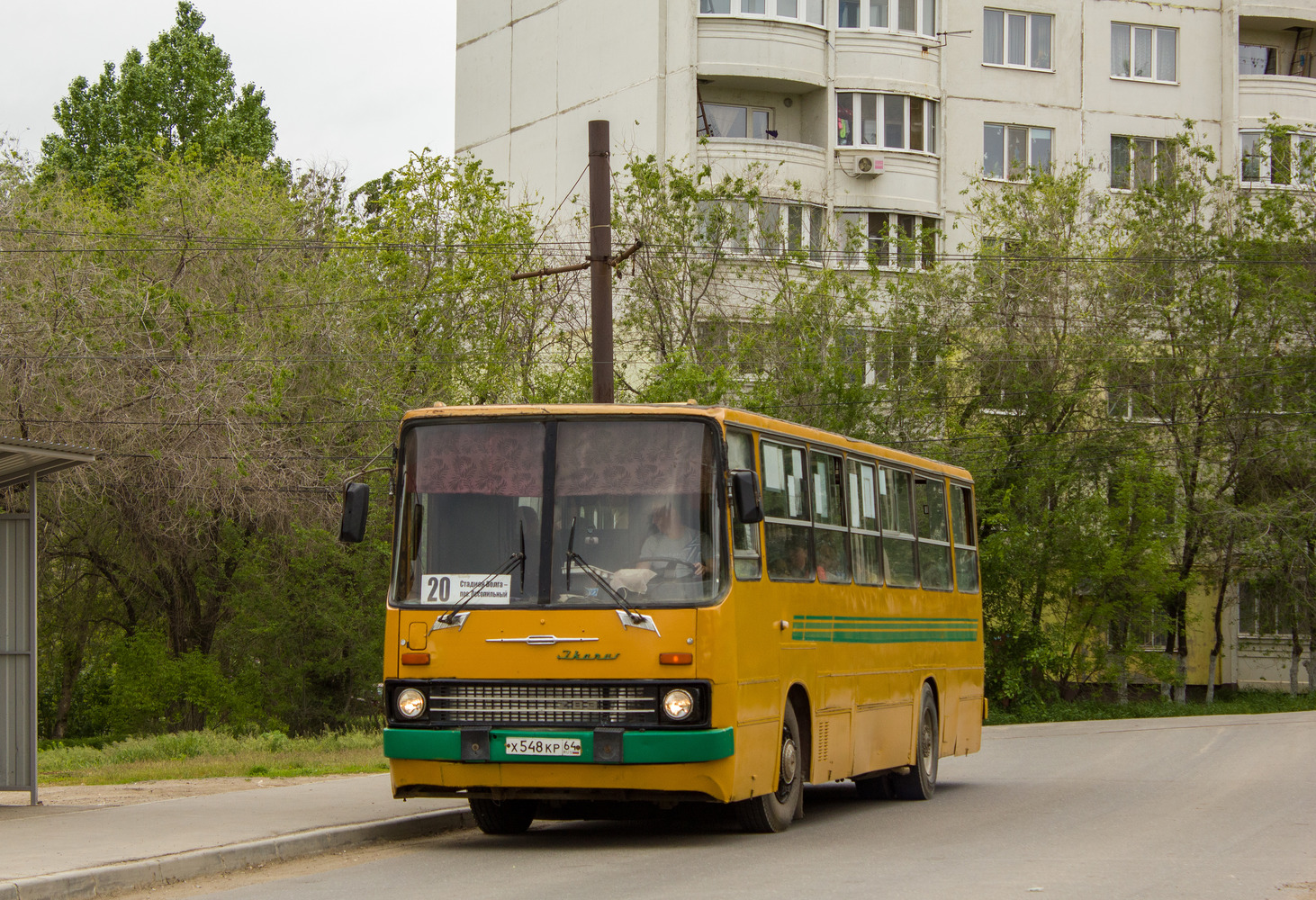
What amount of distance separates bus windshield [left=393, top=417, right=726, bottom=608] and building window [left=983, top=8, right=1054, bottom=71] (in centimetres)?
4032

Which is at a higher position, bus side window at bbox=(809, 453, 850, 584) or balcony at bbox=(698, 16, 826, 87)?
balcony at bbox=(698, 16, 826, 87)

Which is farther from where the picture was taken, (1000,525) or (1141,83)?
(1141,83)

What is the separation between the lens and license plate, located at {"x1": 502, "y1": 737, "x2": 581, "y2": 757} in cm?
1172

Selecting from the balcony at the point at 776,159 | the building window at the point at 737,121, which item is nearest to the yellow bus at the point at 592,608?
the balcony at the point at 776,159

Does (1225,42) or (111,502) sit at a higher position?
(1225,42)

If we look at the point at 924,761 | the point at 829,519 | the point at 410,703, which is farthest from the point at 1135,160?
the point at 410,703

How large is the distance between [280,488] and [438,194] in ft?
30.1

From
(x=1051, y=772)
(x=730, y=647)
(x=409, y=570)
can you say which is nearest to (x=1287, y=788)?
(x=1051, y=772)

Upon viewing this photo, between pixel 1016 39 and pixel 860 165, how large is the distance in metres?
8.11

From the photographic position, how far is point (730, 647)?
11.8m

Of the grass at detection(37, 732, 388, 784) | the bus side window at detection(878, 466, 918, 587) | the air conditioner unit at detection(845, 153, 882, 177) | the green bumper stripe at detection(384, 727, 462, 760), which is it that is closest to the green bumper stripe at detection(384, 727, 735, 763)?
the green bumper stripe at detection(384, 727, 462, 760)

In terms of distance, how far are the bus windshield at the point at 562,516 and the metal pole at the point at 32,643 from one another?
3.42 meters

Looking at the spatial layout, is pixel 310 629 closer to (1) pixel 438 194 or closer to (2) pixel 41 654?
(2) pixel 41 654

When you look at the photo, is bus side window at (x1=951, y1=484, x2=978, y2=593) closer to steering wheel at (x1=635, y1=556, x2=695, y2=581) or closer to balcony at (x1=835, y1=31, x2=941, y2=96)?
steering wheel at (x1=635, y1=556, x2=695, y2=581)
